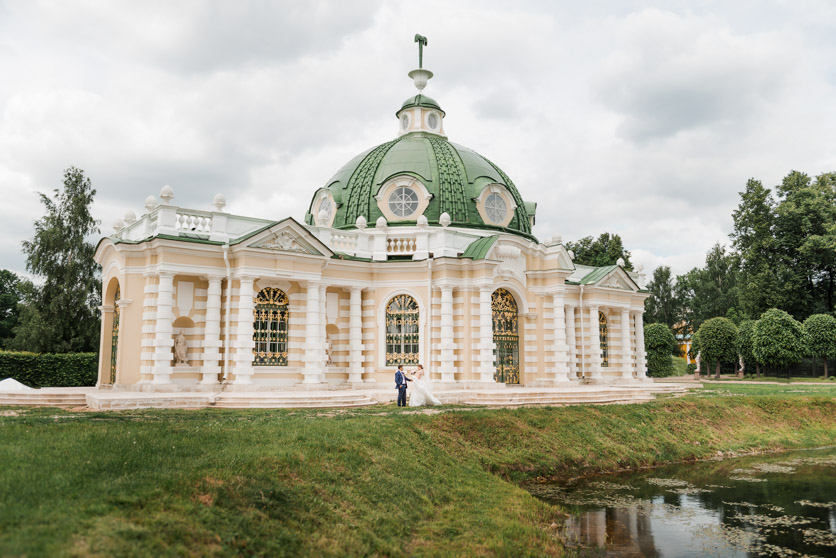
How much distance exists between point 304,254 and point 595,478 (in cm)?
1347

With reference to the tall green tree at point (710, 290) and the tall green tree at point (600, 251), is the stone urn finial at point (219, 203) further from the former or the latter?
the tall green tree at point (710, 290)

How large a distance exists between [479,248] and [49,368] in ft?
69.7

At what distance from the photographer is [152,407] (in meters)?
18.0

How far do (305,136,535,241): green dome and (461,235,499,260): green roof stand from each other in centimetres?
282

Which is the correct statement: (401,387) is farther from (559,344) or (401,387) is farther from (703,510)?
(559,344)

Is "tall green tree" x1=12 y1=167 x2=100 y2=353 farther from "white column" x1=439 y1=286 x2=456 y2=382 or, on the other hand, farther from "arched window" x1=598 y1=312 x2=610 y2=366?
"arched window" x1=598 y1=312 x2=610 y2=366

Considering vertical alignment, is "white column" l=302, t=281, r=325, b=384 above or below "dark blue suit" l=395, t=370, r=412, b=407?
above

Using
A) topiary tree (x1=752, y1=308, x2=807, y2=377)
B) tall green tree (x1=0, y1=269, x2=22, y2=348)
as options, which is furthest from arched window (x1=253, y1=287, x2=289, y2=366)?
topiary tree (x1=752, y1=308, x2=807, y2=377)

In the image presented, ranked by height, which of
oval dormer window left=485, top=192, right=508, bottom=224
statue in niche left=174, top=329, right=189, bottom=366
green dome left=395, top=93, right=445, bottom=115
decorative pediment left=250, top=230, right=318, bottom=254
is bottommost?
statue in niche left=174, top=329, right=189, bottom=366

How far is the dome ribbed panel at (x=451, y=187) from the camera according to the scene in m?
29.1

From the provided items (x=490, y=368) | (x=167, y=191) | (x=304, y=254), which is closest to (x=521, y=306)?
(x=490, y=368)

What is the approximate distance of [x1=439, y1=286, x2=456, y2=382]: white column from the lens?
2500 centimetres

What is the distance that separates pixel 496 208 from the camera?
98.9 feet

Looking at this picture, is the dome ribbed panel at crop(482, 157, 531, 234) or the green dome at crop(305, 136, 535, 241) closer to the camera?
the green dome at crop(305, 136, 535, 241)
